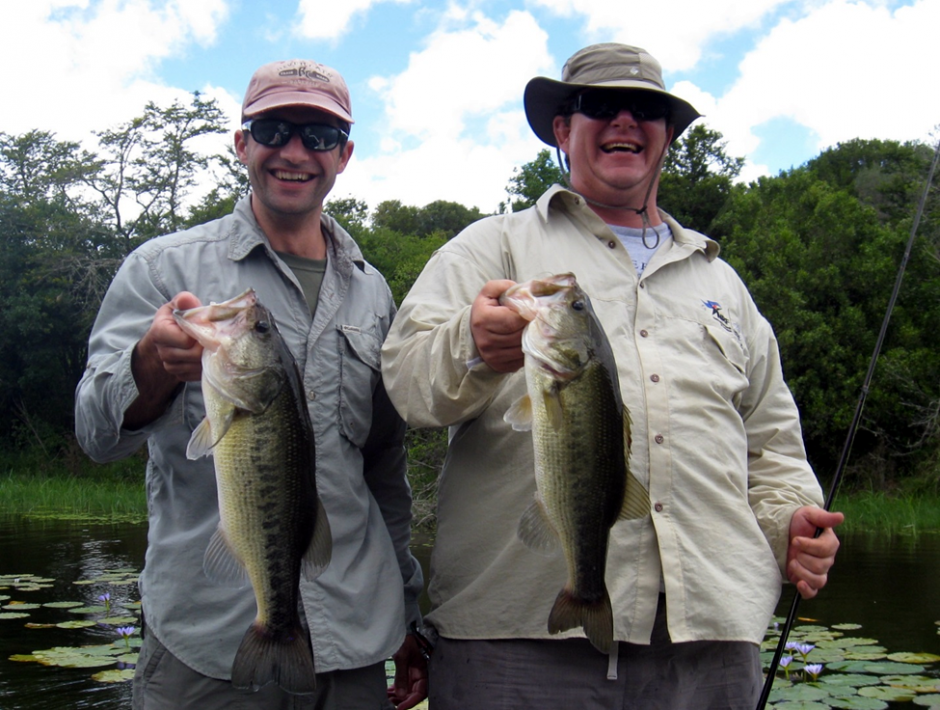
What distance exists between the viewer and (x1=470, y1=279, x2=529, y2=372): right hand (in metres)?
2.30

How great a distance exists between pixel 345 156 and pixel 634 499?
1728 millimetres

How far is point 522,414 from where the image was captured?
7.72 feet

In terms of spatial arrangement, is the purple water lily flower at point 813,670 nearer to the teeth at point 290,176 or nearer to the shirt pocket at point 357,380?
the shirt pocket at point 357,380

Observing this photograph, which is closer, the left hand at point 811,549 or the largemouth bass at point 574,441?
the largemouth bass at point 574,441

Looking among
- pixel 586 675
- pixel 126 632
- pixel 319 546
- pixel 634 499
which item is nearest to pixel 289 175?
pixel 319 546

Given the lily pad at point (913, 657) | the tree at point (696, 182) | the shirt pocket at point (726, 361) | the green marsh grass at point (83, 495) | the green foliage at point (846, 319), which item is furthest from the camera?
the tree at point (696, 182)

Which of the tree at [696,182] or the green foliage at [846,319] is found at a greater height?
the tree at [696,182]

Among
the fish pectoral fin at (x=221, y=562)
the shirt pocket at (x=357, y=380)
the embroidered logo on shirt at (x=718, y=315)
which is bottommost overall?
the fish pectoral fin at (x=221, y=562)

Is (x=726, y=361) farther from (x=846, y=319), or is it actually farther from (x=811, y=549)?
(x=846, y=319)

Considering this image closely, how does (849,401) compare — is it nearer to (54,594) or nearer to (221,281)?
(54,594)

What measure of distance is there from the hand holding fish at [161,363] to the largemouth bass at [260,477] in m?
0.04

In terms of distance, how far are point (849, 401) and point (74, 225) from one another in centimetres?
2155

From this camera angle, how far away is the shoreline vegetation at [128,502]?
13953 millimetres

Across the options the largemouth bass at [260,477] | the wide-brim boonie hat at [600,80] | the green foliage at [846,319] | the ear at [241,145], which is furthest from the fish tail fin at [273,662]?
the green foliage at [846,319]
